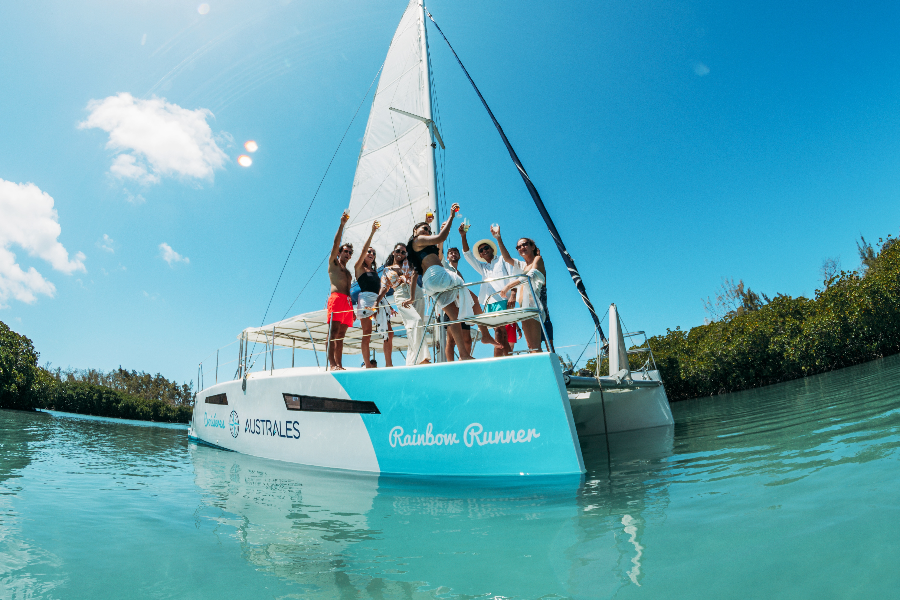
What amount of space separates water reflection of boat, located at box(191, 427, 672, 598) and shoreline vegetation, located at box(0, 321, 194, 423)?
16751mm

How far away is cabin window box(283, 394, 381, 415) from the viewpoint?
179 inches

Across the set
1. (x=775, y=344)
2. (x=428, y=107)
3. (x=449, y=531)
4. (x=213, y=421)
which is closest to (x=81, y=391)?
(x=213, y=421)

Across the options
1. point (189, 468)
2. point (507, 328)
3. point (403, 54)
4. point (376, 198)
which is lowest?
point (189, 468)

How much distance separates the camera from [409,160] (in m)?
8.44

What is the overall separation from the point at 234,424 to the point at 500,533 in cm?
594

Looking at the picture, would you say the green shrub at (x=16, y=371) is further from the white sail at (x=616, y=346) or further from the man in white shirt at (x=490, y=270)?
the white sail at (x=616, y=346)

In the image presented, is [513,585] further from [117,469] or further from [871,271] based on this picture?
[871,271]

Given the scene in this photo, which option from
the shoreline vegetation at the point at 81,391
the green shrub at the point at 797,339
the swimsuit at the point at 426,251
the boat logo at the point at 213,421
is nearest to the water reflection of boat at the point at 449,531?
the swimsuit at the point at 426,251

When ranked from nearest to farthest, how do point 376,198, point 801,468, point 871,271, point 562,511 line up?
point 562,511
point 801,468
point 376,198
point 871,271

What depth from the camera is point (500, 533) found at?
2.39m

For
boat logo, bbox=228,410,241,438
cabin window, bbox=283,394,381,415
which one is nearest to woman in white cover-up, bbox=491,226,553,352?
cabin window, bbox=283,394,381,415

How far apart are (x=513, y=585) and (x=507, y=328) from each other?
361 cm

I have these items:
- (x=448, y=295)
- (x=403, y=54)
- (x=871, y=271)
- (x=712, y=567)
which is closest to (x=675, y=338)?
(x=871, y=271)

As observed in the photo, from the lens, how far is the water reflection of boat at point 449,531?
1.80 m
